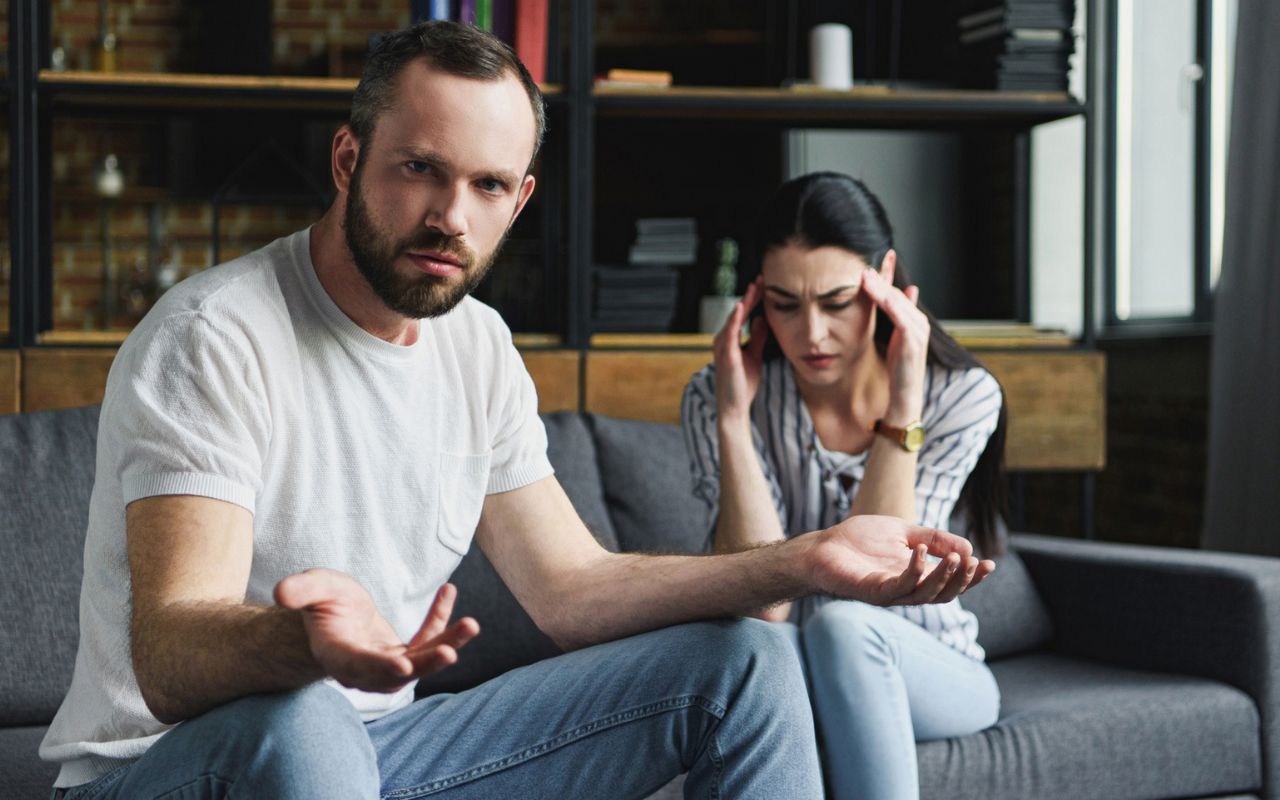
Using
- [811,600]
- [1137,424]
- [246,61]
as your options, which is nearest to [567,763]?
[811,600]

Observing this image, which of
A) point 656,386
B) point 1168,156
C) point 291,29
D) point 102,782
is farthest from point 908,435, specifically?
point 291,29

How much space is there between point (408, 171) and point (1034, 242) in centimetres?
330

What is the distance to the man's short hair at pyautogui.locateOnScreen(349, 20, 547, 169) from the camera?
131 centimetres

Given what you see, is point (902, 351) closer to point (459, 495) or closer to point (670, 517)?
point (670, 517)

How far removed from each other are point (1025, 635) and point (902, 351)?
668 millimetres

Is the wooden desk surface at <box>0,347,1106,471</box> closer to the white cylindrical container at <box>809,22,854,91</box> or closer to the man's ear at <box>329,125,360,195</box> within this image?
the white cylindrical container at <box>809,22,854,91</box>

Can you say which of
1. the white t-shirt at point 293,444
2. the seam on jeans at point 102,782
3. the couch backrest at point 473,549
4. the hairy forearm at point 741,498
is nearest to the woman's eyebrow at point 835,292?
the hairy forearm at point 741,498

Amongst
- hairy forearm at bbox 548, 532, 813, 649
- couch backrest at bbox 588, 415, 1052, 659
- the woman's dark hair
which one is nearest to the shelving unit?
couch backrest at bbox 588, 415, 1052, 659

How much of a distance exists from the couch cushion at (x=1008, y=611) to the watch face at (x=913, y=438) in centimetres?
46

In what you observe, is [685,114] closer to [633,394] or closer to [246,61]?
[633,394]

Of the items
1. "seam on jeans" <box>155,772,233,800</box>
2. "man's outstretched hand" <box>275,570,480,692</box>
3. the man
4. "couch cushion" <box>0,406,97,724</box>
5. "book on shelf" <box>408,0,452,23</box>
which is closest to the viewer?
"man's outstretched hand" <box>275,570,480,692</box>

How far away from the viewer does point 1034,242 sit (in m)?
4.25

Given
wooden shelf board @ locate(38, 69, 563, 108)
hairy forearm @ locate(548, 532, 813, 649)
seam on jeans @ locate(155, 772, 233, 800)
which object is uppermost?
wooden shelf board @ locate(38, 69, 563, 108)

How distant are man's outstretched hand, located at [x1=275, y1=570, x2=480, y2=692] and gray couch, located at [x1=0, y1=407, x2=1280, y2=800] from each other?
0.87 meters
